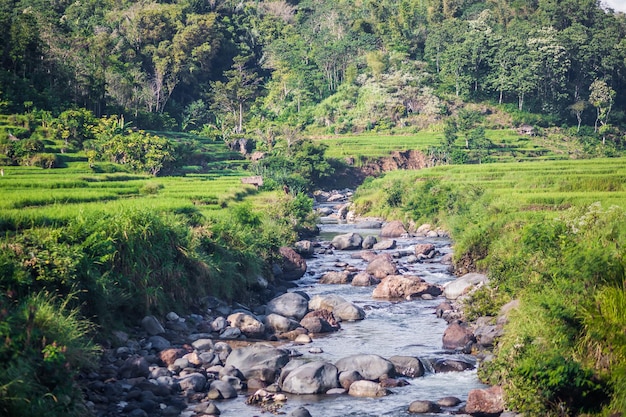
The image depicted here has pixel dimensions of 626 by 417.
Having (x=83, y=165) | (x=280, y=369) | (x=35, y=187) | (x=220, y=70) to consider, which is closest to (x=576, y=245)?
(x=280, y=369)

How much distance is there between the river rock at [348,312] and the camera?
1994cm

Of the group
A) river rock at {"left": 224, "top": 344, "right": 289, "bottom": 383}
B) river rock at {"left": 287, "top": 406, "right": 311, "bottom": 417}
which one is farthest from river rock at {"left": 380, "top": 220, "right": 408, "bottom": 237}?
river rock at {"left": 287, "top": 406, "right": 311, "bottom": 417}

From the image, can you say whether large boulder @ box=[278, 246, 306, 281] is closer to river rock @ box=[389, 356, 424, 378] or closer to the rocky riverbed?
the rocky riverbed

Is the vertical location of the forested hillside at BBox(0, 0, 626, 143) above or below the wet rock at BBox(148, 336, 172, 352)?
above

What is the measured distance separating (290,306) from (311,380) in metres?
5.99

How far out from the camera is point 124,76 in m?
56.8

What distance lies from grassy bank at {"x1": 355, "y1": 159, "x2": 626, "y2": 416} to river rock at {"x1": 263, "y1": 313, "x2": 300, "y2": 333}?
467cm

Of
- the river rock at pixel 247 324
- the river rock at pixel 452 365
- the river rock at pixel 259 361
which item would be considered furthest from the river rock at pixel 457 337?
the river rock at pixel 247 324

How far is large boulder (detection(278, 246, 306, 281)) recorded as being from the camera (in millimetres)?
25703

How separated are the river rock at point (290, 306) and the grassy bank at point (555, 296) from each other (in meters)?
4.55

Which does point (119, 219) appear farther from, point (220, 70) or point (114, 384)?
point (220, 70)

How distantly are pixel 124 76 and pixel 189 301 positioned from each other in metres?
41.9

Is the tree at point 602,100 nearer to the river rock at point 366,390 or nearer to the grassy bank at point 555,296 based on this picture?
the grassy bank at point 555,296

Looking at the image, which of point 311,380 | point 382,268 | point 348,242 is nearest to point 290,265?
point 382,268
